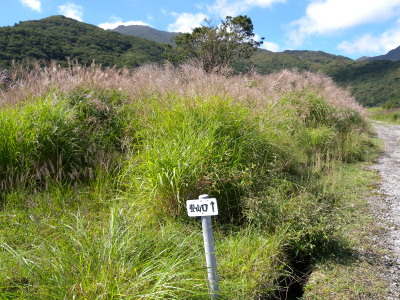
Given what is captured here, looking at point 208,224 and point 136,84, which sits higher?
point 136,84

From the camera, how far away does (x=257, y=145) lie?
369cm

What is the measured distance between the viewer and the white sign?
154 centimetres

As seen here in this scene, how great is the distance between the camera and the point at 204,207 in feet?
5.15

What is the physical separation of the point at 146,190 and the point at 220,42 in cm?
1689

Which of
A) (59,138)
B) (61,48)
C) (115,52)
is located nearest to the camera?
(59,138)

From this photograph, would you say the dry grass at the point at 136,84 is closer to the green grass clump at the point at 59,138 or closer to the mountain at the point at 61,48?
the green grass clump at the point at 59,138

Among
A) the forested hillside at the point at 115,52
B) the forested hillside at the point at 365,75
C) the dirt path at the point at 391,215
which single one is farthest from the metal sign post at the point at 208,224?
the forested hillside at the point at 365,75

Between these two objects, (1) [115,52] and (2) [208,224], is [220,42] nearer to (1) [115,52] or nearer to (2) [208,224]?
(2) [208,224]

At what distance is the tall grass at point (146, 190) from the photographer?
65.5 inches

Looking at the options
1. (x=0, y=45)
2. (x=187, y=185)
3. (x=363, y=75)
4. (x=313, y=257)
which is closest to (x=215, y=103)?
(x=187, y=185)

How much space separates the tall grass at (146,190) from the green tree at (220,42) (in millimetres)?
11365

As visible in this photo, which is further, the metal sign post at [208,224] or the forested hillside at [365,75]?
the forested hillside at [365,75]

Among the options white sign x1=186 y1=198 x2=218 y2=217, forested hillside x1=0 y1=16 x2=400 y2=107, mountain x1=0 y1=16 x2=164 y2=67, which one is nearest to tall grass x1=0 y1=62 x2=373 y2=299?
white sign x1=186 y1=198 x2=218 y2=217

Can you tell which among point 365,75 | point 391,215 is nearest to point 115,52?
point 391,215
